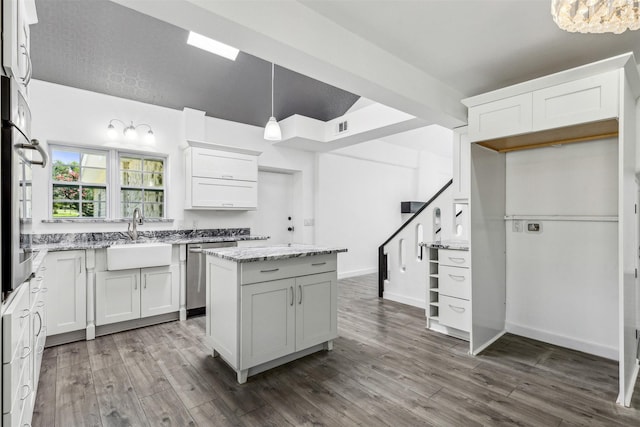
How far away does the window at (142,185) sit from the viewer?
4070 mm

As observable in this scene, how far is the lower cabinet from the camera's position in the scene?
129 inches

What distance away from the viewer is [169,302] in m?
3.70

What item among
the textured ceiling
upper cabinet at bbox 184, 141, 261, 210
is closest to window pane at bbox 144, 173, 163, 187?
upper cabinet at bbox 184, 141, 261, 210

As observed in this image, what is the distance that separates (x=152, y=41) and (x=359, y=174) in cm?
423

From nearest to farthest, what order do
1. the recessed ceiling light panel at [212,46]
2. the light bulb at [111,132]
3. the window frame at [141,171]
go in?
the recessed ceiling light panel at [212,46] → the light bulb at [111,132] → the window frame at [141,171]

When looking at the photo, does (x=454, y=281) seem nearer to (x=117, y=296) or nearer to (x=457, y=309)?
(x=457, y=309)

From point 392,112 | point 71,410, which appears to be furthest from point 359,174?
point 71,410

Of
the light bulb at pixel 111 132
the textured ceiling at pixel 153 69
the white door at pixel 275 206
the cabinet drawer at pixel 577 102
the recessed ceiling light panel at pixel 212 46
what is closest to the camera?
the cabinet drawer at pixel 577 102

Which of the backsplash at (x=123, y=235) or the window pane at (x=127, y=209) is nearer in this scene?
the backsplash at (x=123, y=235)

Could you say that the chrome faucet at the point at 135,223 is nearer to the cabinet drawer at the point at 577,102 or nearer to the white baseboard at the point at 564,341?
the cabinet drawer at the point at 577,102

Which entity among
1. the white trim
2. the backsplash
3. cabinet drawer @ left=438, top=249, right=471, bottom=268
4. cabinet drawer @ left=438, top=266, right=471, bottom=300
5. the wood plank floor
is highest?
the backsplash

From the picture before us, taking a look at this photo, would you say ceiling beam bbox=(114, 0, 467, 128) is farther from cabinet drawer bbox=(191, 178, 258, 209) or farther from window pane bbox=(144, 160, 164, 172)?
window pane bbox=(144, 160, 164, 172)

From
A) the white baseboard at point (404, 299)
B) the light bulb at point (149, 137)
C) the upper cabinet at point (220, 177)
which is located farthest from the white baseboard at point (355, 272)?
the light bulb at point (149, 137)

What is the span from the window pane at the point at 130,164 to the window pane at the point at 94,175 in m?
0.21
